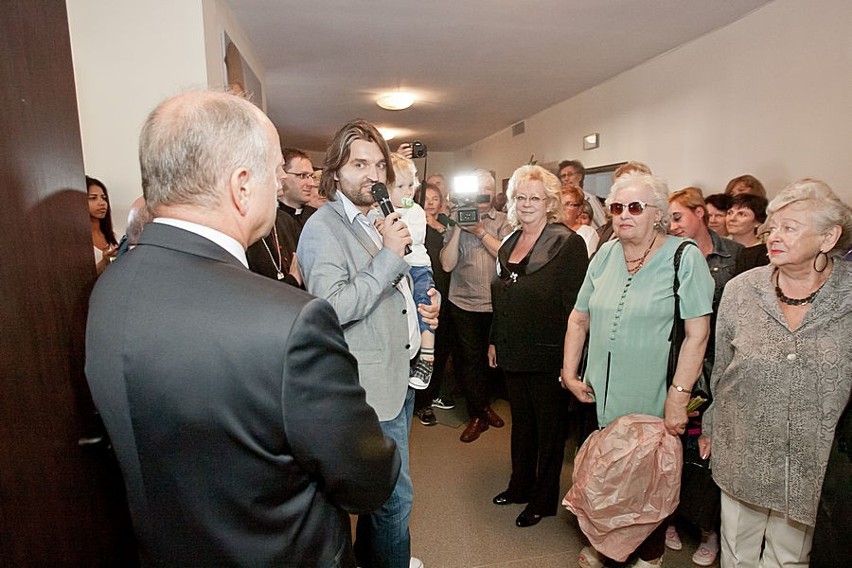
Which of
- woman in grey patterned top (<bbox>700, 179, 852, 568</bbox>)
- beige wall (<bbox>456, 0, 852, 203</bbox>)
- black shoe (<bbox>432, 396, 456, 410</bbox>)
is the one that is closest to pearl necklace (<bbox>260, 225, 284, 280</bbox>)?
woman in grey patterned top (<bbox>700, 179, 852, 568</bbox>)

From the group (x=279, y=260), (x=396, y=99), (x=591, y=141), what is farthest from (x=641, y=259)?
(x=396, y=99)

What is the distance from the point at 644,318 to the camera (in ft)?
5.89

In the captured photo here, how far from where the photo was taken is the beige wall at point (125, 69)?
2.47 meters

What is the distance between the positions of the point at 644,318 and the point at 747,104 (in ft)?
8.60

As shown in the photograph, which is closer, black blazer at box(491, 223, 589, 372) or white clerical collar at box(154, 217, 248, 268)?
white clerical collar at box(154, 217, 248, 268)

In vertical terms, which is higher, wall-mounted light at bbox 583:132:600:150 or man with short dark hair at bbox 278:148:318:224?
wall-mounted light at bbox 583:132:600:150

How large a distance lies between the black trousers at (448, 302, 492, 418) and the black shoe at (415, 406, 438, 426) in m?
0.31

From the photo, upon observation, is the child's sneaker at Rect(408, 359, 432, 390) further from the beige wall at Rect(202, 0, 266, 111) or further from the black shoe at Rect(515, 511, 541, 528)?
the beige wall at Rect(202, 0, 266, 111)

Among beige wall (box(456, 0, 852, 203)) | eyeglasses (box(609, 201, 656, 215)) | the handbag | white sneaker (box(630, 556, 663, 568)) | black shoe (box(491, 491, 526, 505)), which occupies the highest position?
beige wall (box(456, 0, 852, 203))

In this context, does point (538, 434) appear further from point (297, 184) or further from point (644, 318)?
point (297, 184)

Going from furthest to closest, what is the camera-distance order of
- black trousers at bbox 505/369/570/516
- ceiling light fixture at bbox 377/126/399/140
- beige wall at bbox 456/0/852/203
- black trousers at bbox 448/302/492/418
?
ceiling light fixture at bbox 377/126/399/140, black trousers at bbox 448/302/492/418, beige wall at bbox 456/0/852/203, black trousers at bbox 505/369/570/516

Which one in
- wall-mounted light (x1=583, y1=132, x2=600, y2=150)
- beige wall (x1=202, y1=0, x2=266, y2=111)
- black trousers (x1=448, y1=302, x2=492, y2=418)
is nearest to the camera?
beige wall (x1=202, y1=0, x2=266, y2=111)

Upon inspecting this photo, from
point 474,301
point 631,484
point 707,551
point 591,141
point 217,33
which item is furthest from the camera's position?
point 591,141

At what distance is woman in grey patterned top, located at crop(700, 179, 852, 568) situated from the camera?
1.48 meters
